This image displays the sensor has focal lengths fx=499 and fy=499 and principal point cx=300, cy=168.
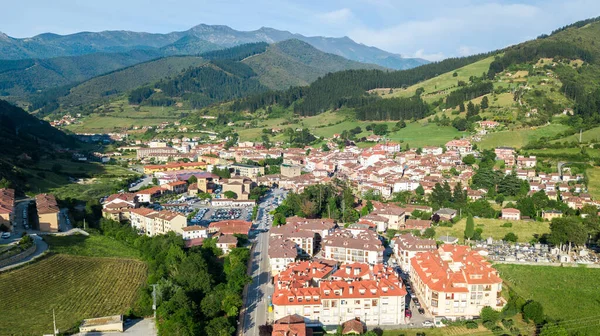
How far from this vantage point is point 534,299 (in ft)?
75.3

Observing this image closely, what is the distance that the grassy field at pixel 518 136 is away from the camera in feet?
171

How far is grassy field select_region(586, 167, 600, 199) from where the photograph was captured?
37531mm

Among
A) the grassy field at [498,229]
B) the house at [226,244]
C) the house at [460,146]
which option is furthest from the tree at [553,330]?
the house at [460,146]

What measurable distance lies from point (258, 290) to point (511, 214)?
2037 cm

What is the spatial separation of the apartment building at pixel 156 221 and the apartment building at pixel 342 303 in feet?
42.9

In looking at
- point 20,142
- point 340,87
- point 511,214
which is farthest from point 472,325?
point 340,87

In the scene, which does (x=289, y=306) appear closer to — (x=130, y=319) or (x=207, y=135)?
(x=130, y=319)

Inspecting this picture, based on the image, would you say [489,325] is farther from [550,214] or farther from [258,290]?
[550,214]

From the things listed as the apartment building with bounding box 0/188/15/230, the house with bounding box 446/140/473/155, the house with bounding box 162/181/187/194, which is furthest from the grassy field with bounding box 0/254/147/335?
the house with bounding box 446/140/473/155

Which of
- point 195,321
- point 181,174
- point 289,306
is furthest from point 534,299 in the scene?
point 181,174

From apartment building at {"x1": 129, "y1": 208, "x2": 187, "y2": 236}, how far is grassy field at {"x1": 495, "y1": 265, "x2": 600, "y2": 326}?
758 inches

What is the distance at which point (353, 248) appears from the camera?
2691 cm

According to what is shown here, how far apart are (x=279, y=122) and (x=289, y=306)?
66.9 m

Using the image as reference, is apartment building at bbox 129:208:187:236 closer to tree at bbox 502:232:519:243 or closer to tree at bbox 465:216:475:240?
tree at bbox 465:216:475:240
